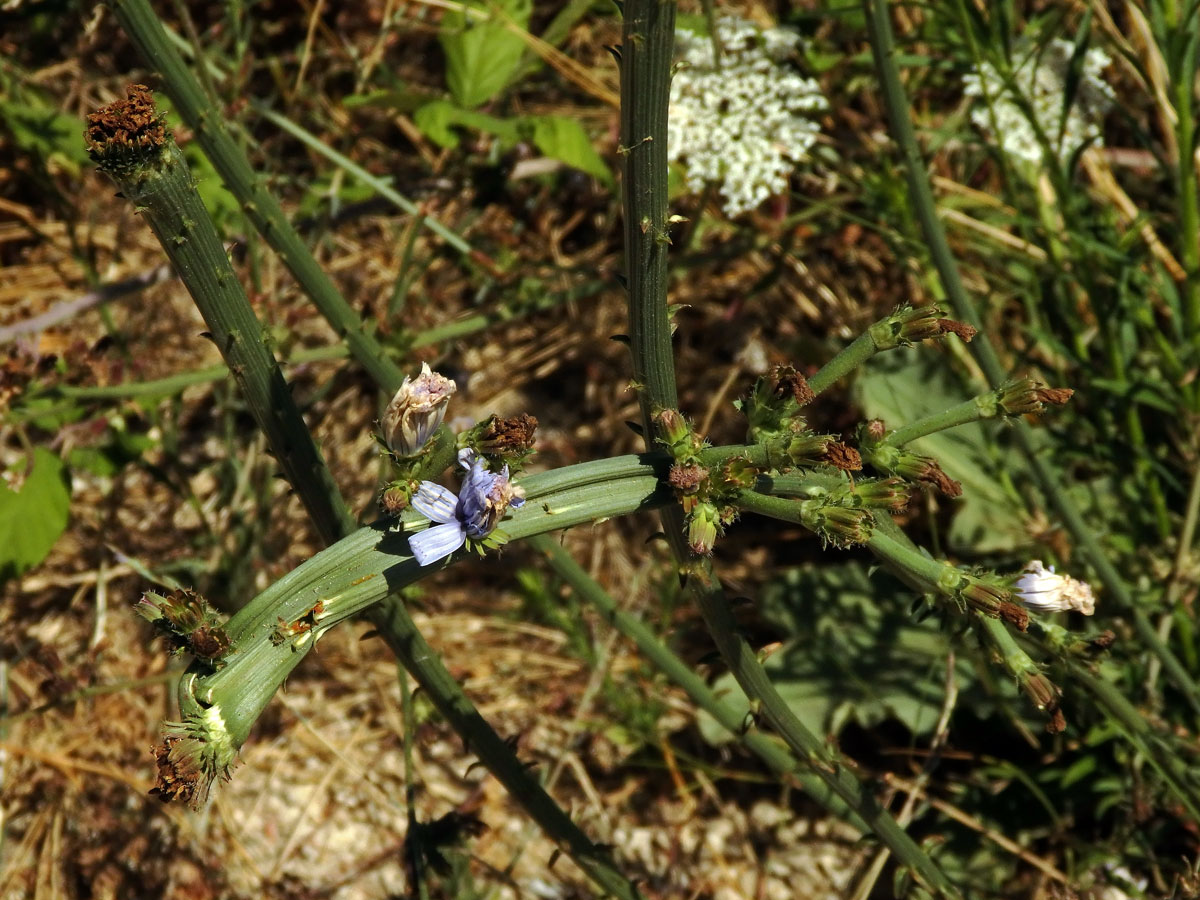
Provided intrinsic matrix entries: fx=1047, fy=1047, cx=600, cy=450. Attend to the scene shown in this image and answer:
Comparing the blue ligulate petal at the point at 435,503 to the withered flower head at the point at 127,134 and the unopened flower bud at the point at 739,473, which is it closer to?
the unopened flower bud at the point at 739,473

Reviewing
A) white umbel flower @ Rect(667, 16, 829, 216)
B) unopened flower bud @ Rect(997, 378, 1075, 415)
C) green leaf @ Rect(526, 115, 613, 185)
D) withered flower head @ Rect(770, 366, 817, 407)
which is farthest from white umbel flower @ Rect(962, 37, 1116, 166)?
withered flower head @ Rect(770, 366, 817, 407)

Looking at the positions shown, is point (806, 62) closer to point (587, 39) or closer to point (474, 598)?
point (587, 39)

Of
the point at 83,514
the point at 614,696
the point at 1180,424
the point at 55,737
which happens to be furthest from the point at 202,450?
the point at 1180,424

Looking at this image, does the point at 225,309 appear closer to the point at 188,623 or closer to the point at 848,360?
the point at 188,623

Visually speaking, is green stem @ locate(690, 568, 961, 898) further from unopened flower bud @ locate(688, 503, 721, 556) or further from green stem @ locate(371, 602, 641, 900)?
green stem @ locate(371, 602, 641, 900)

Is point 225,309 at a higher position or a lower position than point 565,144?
lower

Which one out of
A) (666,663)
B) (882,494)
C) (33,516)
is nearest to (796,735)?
(666,663)
